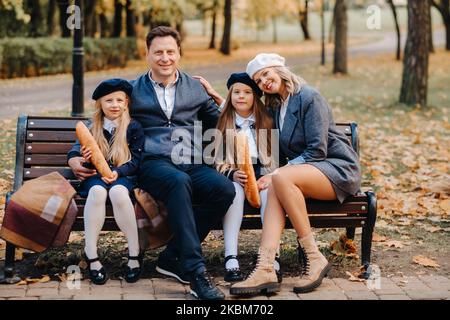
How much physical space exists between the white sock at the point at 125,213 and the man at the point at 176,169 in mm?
184

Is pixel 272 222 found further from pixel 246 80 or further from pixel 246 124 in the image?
pixel 246 80

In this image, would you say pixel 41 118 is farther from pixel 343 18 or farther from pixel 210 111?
pixel 343 18

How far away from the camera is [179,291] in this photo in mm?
4809

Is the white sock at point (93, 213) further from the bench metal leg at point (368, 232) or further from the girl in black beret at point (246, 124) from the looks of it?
the bench metal leg at point (368, 232)

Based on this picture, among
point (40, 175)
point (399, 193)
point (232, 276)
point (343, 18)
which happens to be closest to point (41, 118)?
point (40, 175)

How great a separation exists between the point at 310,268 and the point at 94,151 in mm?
1593

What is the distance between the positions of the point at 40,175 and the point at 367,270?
2368 millimetres

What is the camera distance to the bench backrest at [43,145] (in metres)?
5.42

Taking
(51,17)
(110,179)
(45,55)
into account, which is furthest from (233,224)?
(51,17)

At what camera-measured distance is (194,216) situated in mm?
5047

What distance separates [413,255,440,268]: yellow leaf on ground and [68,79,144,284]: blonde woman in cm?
205

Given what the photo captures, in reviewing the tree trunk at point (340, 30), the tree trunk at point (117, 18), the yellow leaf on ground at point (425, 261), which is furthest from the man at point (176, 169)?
the tree trunk at point (117, 18)
